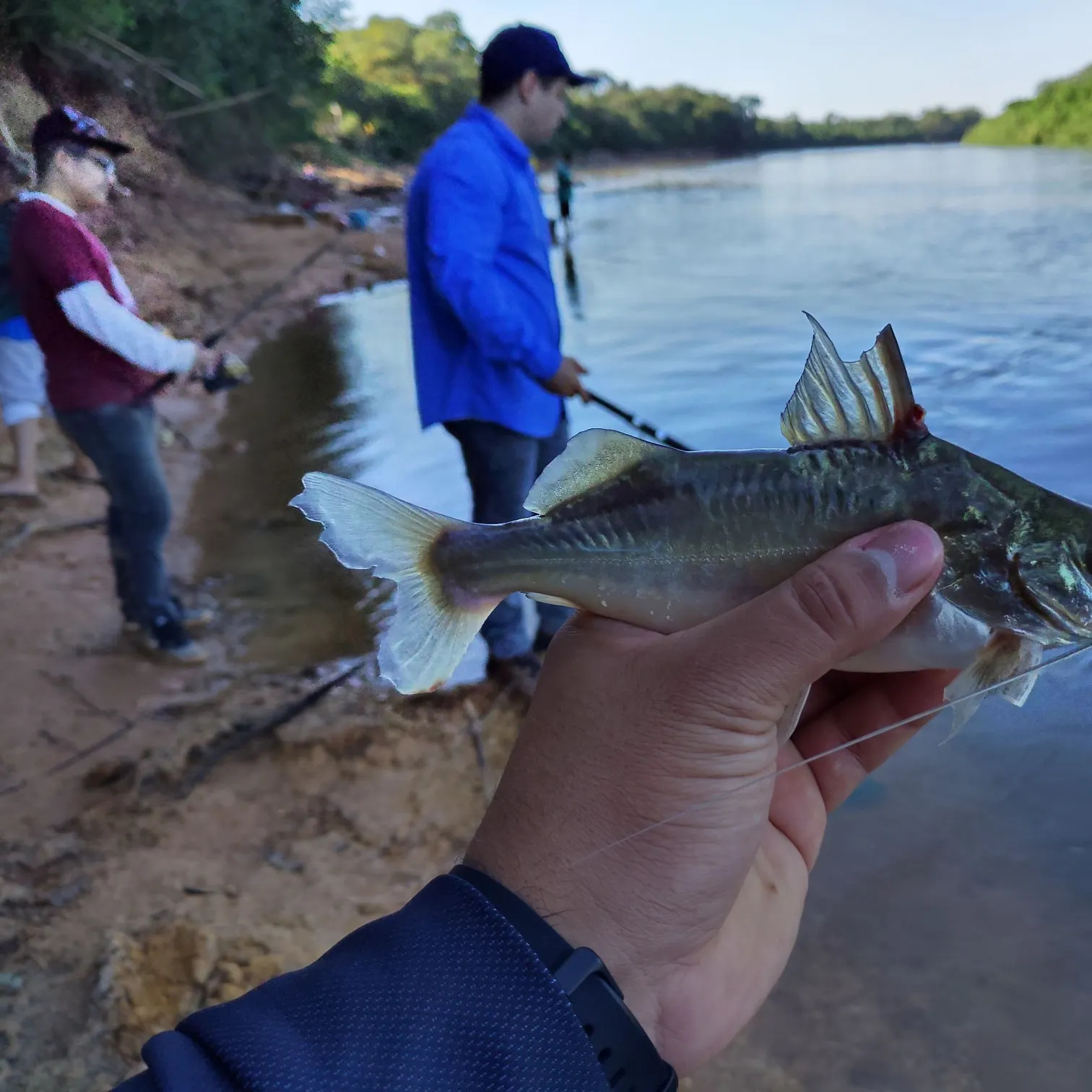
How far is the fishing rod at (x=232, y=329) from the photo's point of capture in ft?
11.5

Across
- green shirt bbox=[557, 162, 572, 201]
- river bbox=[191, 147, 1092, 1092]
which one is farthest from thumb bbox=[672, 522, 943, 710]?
green shirt bbox=[557, 162, 572, 201]

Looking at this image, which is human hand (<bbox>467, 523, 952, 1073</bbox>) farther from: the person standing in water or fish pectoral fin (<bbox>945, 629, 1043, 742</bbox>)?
the person standing in water

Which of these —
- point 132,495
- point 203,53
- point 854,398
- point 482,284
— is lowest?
point 132,495

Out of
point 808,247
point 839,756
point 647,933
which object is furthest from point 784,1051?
point 808,247

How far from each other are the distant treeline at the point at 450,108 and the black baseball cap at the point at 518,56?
53cm

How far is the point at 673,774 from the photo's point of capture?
1030mm

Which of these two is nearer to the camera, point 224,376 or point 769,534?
point 769,534

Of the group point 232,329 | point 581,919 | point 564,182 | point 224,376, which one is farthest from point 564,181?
point 581,919

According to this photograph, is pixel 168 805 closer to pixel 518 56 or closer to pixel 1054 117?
pixel 518 56

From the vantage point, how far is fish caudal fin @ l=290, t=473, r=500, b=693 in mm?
1199

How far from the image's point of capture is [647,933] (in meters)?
1.07

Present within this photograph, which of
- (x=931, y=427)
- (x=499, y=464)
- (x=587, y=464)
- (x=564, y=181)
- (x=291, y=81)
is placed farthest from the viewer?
(x=564, y=181)

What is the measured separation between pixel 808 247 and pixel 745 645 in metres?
11.7

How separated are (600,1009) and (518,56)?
9.06 ft
